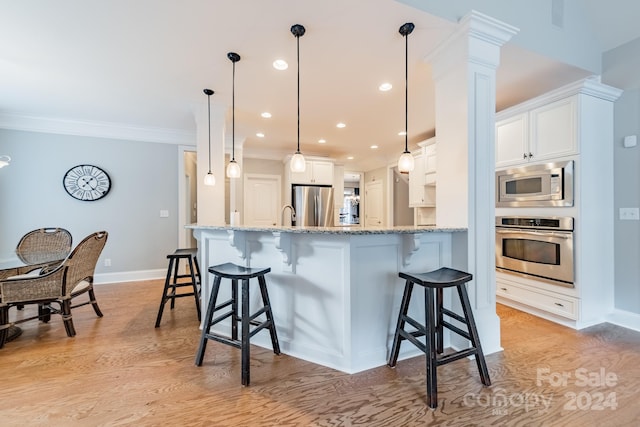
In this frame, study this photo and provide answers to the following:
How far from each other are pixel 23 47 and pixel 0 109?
7.45 ft

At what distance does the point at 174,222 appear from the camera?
463cm


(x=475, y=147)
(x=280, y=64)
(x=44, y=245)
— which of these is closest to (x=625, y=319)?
(x=475, y=147)

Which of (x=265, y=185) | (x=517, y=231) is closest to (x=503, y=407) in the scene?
(x=517, y=231)

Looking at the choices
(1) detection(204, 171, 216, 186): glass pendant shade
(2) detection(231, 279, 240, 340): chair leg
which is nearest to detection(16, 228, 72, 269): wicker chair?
(1) detection(204, 171, 216, 186): glass pendant shade

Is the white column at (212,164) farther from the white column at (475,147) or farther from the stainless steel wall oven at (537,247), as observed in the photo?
the stainless steel wall oven at (537,247)

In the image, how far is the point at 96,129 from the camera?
4.16 metres

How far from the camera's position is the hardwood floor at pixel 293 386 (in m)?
1.44

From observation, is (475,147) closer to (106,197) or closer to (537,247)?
(537,247)

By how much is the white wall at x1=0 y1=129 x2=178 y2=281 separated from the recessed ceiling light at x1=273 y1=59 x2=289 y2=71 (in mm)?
2909

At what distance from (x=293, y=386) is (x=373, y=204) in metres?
5.74

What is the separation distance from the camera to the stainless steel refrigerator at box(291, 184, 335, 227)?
5.53 meters

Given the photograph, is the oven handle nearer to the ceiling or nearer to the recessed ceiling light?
the ceiling

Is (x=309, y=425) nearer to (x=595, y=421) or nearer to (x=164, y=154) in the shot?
(x=595, y=421)

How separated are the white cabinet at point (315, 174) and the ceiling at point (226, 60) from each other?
5.31ft
